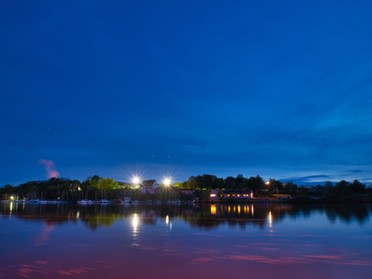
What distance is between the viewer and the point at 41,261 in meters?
16.9

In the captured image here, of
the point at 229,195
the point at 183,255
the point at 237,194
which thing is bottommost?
the point at 183,255

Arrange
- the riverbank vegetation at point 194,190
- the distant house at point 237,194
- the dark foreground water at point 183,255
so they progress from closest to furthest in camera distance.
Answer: the dark foreground water at point 183,255 < the riverbank vegetation at point 194,190 < the distant house at point 237,194

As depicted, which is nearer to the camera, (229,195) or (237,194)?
(237,194)

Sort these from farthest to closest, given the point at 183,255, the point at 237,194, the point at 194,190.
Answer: the point at 194,190 → the point at 237,194 → the point at 183,255

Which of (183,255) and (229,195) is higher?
(229,195)

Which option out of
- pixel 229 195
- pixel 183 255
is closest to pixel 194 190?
pixel 229 195

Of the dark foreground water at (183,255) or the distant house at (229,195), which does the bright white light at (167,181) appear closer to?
the distant house at (229,195)

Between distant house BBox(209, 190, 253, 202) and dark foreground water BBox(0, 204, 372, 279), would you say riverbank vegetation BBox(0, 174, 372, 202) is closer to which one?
distant house BBox(209, 190, 253, 202)

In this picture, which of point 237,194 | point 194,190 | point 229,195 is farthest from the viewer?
point 194,190

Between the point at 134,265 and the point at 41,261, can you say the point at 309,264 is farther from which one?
the point at 41,261

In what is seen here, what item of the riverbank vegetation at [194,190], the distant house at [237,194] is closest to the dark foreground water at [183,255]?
the riverbank vegetation at [194,190]

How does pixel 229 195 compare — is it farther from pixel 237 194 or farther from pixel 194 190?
pixel 194 190

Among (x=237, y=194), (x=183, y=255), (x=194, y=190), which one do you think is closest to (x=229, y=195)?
(x=237, y=194)

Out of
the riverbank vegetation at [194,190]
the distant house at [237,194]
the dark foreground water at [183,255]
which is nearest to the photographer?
the dark foreground water at [183,255]
